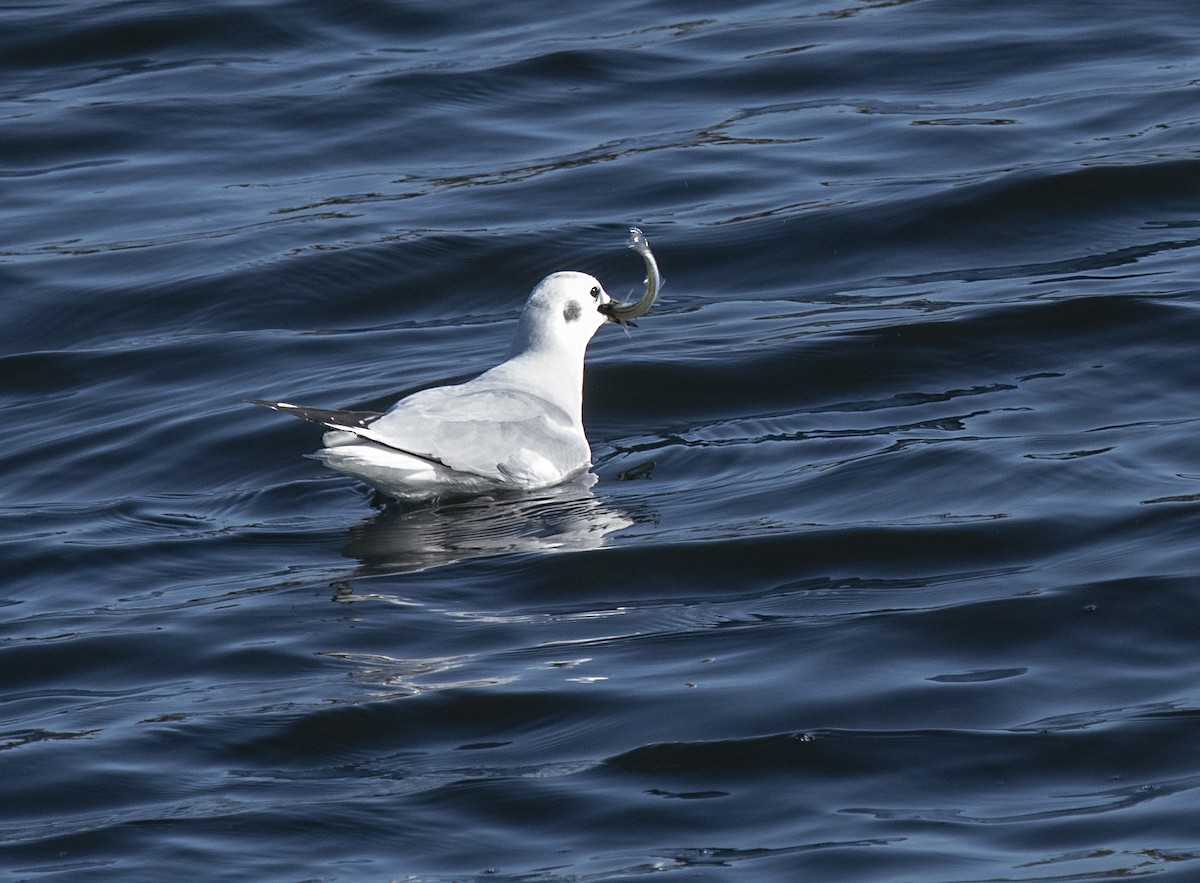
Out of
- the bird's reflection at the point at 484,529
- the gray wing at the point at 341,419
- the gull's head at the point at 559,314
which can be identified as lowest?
the bird's reflection at the point at 484,529

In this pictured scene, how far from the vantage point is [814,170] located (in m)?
13.0

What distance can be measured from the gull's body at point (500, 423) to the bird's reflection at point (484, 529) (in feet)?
0.34

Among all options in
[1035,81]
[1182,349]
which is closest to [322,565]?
[1182,349]

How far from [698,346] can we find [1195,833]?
5538mm

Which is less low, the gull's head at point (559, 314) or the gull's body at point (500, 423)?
the gull's head at point (559, 314)

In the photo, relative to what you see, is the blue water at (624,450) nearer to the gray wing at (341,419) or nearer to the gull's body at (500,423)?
the gull's body at (500,423)

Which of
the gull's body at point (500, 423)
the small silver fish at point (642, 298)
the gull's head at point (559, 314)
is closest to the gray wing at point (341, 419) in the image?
the gull's body at point (500, 423)

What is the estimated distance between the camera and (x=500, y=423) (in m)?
8.23

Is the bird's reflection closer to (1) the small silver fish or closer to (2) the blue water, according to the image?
(2) the blue water

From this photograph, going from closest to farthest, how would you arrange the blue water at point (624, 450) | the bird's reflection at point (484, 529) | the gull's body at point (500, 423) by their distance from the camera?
the blue water at point (624, 450) → the bird's reflection at point (484, 529) → the gull's body at point (500, 423)

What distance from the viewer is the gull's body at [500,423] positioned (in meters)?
7.80

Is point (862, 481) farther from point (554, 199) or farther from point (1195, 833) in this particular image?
point (554, 199)

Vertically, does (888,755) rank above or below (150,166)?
below

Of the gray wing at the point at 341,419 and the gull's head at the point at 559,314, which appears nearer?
the gray wing at the point at 341,419
